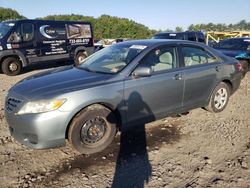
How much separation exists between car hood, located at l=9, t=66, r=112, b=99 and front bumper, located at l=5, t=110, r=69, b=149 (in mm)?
280

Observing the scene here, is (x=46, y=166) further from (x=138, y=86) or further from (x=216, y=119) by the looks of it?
(x=216, y=119)

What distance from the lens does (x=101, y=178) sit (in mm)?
3598

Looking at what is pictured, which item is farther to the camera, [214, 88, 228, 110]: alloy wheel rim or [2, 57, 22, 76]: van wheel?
[2, 57, 22, 76]: van wheel

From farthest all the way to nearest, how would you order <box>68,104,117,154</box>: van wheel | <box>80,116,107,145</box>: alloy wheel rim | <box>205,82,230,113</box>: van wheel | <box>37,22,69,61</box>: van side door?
<box>37,22,69,61</box>: van side door
<box>205,82,230,113</box>: van wheel
<box>80,116,107,145</box>: alloy wheel rim
<box>68,104,117,154</box>: van wheel

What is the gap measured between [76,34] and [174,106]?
8869 mm

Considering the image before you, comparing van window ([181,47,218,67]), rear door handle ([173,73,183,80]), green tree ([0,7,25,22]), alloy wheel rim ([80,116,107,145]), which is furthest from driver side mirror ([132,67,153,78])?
green tree ([0,7,25,22])

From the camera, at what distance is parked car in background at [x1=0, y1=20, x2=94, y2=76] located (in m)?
10.7

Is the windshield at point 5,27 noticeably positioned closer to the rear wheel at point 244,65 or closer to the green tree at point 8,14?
the rear wheel at point 244,65

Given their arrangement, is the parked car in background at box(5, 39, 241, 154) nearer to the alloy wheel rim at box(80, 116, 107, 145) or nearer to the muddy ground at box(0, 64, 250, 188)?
the alloy wheel rim at box(80, 116, 107, 145)

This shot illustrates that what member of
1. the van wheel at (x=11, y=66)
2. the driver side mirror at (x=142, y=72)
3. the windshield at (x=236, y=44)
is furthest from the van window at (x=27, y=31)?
the driver side mirror at (x=142, y=72)

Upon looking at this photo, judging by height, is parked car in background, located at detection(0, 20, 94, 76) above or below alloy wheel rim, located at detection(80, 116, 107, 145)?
above

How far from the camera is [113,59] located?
486 centimetres

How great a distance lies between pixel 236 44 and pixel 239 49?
462mm

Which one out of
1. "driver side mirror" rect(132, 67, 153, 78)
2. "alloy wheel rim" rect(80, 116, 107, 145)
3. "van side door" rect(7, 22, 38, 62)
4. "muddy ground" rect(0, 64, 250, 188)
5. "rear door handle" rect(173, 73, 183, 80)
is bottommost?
"muddy ground" rect(0, 64, 250, 188)
